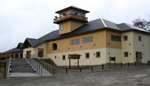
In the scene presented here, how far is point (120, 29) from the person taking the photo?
33938 mm

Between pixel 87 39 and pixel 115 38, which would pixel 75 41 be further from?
pixel 115 38

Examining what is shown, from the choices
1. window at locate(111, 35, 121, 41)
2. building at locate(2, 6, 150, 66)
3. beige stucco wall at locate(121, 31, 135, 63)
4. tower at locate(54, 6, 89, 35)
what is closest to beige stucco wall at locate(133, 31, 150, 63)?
building at locate(2, 6, 150, 66)

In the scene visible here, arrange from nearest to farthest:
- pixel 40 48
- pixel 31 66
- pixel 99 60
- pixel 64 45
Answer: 1. pixel 31 66
2. pixel 99 60
3. pixel 64 45
4. pixel 40 48

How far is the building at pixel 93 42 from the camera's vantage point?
3158cm

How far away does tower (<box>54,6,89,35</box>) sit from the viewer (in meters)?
38.8

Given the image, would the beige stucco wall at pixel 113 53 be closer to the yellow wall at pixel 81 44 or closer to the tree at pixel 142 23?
the yellow wall at pixel 81 44

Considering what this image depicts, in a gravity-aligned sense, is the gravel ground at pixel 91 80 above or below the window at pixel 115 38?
below

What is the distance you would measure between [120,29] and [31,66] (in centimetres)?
1638

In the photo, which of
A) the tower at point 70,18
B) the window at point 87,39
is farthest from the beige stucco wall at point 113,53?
the tower at point 70,18

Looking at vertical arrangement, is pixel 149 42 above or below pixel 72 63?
above

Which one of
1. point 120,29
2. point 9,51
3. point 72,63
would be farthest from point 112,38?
point 9,51

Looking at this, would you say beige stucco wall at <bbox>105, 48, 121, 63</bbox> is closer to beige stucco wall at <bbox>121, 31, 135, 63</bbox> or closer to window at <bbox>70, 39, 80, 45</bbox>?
beige stucco wall at <bbox>121, 31, 135, 63</bbox>

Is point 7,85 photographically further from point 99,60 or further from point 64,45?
point 64,45

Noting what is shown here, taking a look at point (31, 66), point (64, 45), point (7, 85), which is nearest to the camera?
point (7, 85)
